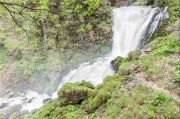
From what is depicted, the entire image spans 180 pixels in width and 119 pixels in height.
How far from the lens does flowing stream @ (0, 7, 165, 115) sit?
375 inches

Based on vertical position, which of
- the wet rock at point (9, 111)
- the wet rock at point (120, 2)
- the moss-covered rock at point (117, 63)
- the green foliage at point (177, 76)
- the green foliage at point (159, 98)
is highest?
the wet rock at point (120, 2)

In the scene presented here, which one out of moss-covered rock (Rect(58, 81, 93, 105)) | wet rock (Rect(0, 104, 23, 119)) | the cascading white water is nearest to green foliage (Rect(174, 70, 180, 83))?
moss-covered rock (Rect(58, 81, 93, 105))

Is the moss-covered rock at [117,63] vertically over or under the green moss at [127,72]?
under

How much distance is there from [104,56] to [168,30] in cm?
533

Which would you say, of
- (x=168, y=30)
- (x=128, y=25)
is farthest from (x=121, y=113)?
(x=128, y=25)

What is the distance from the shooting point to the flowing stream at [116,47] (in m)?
9.53

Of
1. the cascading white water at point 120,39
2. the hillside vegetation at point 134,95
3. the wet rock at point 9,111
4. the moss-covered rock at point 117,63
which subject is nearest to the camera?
the hillside vegetation at point 134,95

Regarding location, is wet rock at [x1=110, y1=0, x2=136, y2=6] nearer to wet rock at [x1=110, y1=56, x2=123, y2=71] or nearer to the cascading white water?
the cascading white water

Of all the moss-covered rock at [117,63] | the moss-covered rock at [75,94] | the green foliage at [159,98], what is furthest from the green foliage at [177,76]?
the moss-covered rock at [117,63]

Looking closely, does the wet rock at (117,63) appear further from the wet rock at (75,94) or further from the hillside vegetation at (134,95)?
the wet rock at (75,94)

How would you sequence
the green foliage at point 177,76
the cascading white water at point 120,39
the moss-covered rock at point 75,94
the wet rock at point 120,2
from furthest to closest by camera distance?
1. the wet rock at point 120,2
2. the cascading white water at point 120,39
3. the moss-covered rock at point 75,94
4. the green foliage at point 177,76

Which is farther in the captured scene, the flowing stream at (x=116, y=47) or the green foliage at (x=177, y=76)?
the flowing stream at (x=116, y=47)

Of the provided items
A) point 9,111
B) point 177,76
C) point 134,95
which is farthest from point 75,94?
point 9,111

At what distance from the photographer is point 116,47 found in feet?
42.4
